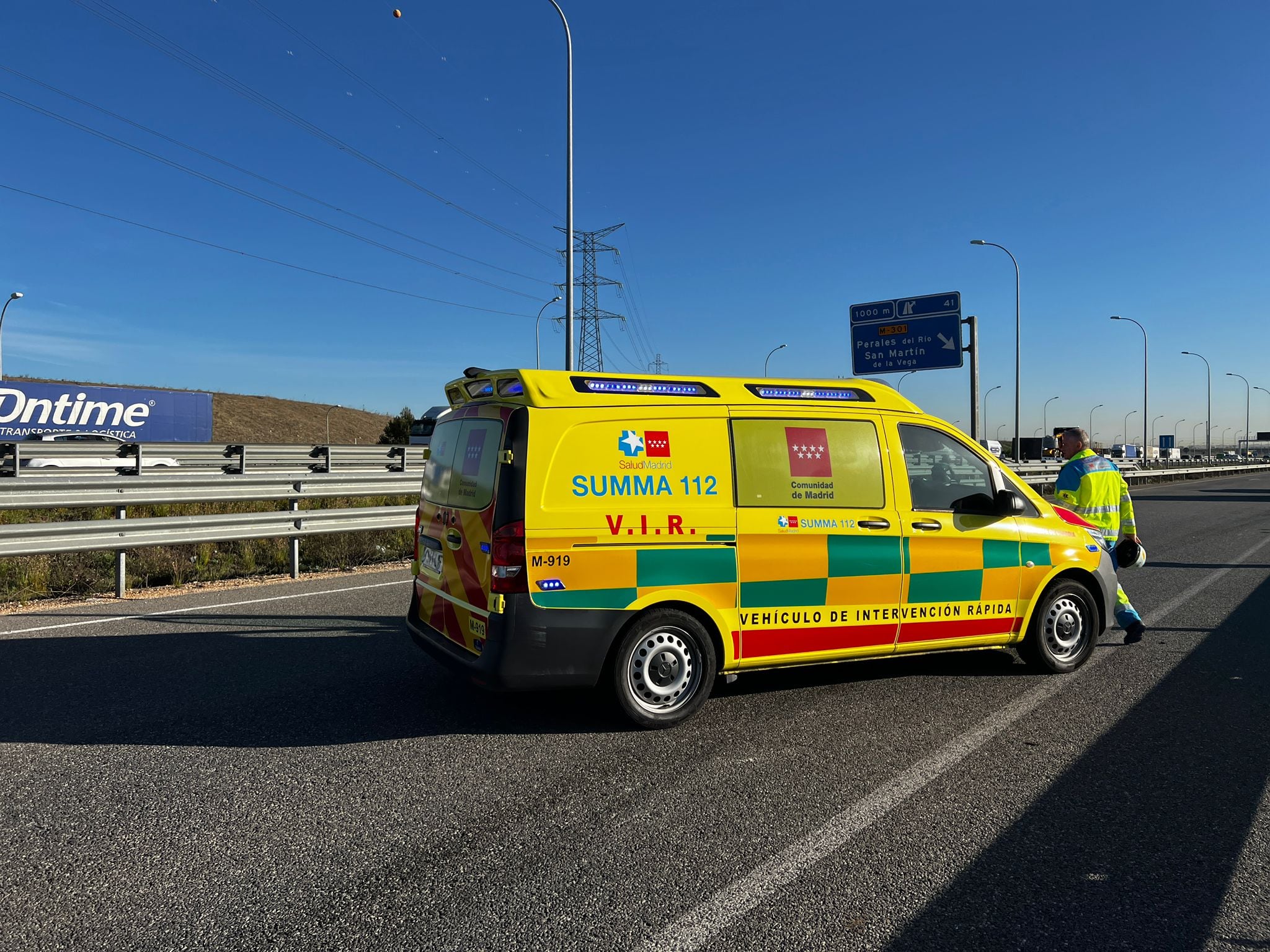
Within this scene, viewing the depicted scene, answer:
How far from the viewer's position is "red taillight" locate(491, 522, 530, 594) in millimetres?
4340

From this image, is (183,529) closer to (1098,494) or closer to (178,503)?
(178,503)

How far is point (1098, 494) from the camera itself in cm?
657

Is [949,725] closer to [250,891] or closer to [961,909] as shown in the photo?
[961,909]

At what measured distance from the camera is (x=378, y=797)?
3707 mm

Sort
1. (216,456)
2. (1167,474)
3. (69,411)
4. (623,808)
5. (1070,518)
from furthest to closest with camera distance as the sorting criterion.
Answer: (1167,474)
(69,411)
(216,456)
(1070,518)
(623,808)

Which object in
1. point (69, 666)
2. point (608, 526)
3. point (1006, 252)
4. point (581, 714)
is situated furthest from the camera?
point (1006, 252)

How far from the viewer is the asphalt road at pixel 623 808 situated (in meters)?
2.75

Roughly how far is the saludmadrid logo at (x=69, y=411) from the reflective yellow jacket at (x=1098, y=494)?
116ft

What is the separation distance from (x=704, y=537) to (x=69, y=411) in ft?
117

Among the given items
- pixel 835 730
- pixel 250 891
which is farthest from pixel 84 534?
pixel 835 730

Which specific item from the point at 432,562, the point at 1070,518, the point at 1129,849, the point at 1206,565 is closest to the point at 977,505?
the point at 1070,518

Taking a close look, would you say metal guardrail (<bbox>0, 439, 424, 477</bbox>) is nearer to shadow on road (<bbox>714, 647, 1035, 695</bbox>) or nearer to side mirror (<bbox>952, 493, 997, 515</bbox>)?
shadow on road (<bbox>714, 647, 1035, 695</bbox>)

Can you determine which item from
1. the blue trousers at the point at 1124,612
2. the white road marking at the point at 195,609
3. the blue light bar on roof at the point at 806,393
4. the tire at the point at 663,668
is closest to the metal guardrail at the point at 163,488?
the white road marking at the point at 195,609

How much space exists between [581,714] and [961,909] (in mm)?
2492
